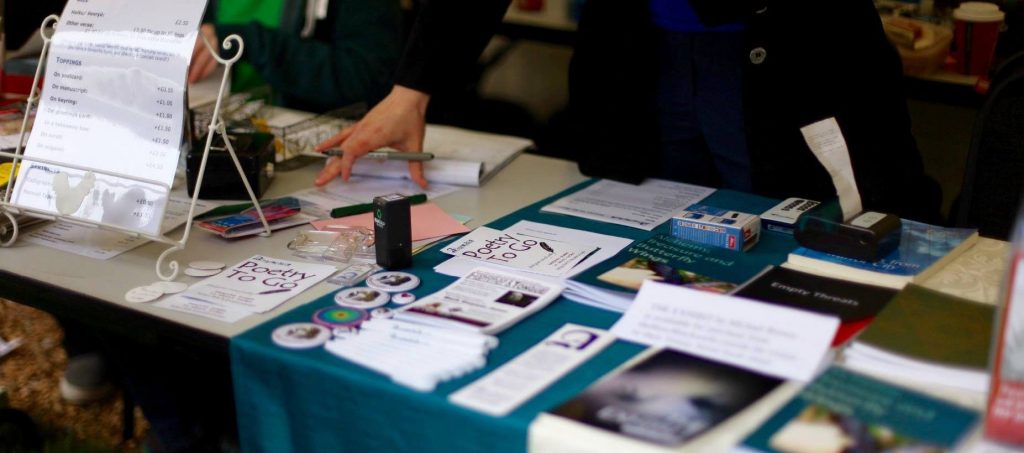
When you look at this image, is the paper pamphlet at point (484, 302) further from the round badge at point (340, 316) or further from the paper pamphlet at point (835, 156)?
the paper pamphlet at point (835, 156)

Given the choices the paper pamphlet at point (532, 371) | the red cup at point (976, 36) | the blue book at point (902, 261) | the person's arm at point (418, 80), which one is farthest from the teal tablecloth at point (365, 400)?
the red cup at point (976, 36)

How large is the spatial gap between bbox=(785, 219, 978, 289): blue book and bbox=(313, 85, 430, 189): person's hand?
0.70m

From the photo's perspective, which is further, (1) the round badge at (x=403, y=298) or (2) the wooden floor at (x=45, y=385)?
(2) the wooden floor at (x=45, y=385)

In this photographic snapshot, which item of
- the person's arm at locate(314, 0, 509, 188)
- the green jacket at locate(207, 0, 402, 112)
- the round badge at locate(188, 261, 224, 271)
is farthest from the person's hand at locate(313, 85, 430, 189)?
the green jacket at locate(207, 0, 402, 112)

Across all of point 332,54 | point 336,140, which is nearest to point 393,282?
point 336,140

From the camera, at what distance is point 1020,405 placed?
0.89 metres

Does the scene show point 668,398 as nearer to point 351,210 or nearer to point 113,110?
point 351,210

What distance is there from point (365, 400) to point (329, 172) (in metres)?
0.76

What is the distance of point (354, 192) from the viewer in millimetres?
1767

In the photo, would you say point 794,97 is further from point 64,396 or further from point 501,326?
point 64,396

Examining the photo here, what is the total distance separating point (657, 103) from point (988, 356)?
2.96 ft

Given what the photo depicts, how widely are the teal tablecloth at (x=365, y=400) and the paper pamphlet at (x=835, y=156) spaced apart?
39cm

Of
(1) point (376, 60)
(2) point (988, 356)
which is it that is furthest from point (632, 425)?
(1) point (376, 60)

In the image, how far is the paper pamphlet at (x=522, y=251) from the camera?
138cm
